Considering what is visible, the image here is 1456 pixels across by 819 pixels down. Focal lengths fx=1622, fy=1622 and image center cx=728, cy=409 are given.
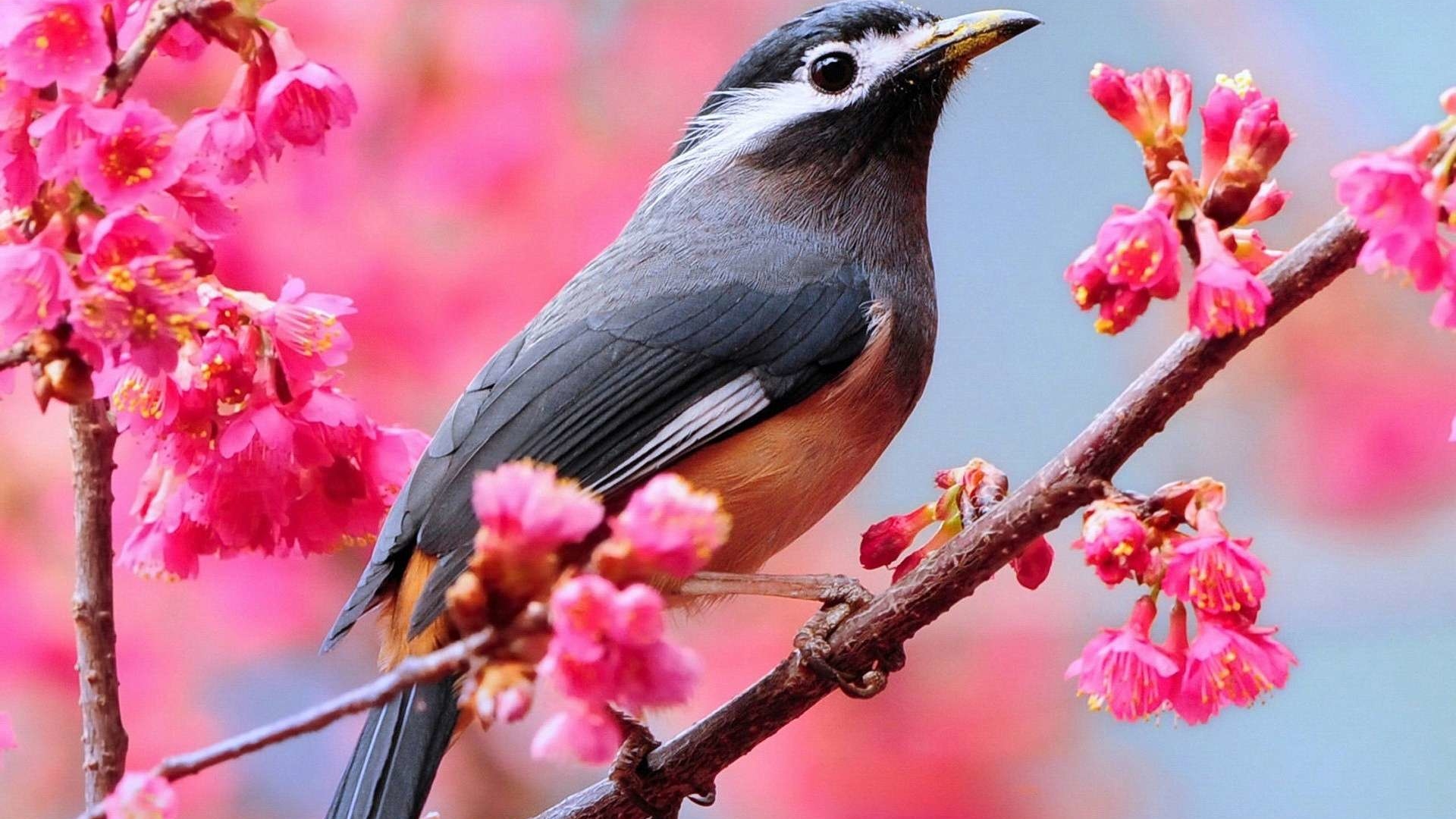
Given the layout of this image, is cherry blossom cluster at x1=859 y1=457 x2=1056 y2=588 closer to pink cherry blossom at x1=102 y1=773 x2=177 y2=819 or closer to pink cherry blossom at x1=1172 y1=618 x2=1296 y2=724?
pink cherry blossom at x1=1172 y1=618 x2=1296 y2=724

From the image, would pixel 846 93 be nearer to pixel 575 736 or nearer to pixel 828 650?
pixel 828 650

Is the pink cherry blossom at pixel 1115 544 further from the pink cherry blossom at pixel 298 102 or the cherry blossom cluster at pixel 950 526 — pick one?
the pink cherry blossom at pixel 298 102

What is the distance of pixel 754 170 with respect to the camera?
110 inches

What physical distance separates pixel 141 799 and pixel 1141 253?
0.96m

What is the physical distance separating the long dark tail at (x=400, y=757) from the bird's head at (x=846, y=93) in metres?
1.17

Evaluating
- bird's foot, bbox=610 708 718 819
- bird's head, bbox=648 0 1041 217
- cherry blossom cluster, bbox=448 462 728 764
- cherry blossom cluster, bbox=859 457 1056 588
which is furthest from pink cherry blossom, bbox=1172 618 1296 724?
bird's head, bbox=648 0 1041 217

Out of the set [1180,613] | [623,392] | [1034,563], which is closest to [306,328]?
[623,392]

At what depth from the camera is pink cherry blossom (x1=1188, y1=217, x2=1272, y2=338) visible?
56.4 inches

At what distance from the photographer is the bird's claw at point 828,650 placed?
1934 mm

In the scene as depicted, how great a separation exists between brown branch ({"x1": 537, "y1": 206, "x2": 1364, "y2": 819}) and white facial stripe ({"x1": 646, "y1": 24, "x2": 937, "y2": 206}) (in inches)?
44.3

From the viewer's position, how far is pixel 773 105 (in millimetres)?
2822

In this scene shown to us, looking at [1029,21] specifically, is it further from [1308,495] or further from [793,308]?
[1308,495]

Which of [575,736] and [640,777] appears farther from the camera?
[640,777]

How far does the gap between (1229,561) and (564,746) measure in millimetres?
651
